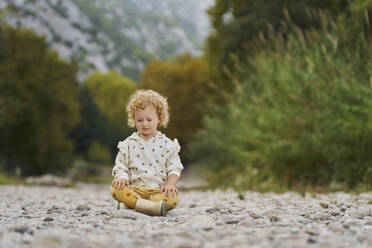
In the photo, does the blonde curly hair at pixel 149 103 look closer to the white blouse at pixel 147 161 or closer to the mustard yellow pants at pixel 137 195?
the white blouse at pixel 147 161

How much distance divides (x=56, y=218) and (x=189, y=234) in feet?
4.43

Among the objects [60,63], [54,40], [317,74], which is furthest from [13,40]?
[54,40]

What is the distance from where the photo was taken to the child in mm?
3803

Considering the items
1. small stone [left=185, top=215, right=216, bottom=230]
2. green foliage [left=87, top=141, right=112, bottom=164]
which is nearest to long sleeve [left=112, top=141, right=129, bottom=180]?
small stone [left=185, top=215, right=216, bottom=230]

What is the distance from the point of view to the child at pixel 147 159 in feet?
12.5

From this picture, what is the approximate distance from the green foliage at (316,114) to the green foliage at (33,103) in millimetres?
12082

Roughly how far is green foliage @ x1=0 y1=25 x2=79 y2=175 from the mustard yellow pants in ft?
49.2

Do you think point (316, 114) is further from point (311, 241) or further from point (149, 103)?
point (311, 241)

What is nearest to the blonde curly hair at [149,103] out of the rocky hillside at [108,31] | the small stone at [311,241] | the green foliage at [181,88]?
the small stone at [311,241]

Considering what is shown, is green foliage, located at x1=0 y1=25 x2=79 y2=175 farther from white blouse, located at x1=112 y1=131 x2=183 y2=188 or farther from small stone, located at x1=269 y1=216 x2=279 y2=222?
small stone, located at x1=269 y1=216 x2=279 y2=222

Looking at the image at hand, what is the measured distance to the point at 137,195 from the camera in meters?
3.82

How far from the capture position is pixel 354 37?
7.39 m

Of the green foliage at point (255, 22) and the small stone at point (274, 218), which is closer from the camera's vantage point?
the small stone at point (274, 218)

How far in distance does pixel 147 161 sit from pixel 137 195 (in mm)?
292
